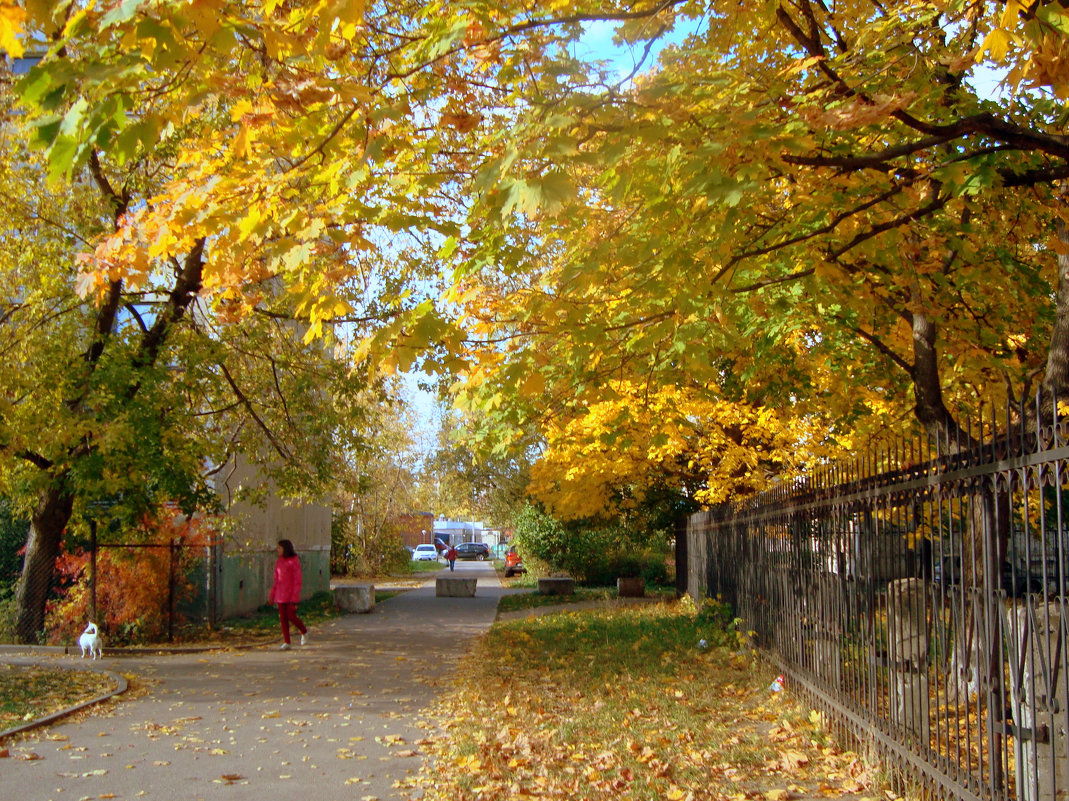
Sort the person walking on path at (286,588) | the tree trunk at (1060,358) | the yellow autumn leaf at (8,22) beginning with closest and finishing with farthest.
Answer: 1. the yellow autumn leaf at (8,22)
2. the tree trunk at (1060,358)
3. the person walking on path at (286,588)

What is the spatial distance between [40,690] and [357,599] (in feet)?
37.8

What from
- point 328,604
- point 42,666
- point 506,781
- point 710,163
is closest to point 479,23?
point 710,163

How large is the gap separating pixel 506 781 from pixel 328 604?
17.9 metres

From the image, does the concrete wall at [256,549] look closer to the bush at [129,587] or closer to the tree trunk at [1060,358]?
the bush at [129,587]

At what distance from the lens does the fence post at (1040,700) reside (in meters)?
3.86

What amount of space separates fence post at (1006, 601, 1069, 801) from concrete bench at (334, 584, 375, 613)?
18.1 meters

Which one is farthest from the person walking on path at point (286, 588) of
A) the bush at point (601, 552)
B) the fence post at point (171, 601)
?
the bush at point (601, 552)

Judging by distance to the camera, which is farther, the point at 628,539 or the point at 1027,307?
the point at 628,539

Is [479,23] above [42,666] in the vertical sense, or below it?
above

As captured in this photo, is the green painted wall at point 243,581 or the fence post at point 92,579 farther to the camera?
the green painted wall at point 243,581

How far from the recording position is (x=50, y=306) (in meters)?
13.7

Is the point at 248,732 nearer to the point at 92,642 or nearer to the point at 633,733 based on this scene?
the point at 633,733

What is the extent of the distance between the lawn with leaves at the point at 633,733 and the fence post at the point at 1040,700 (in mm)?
1829

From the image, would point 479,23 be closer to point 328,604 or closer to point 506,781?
point 506,781
